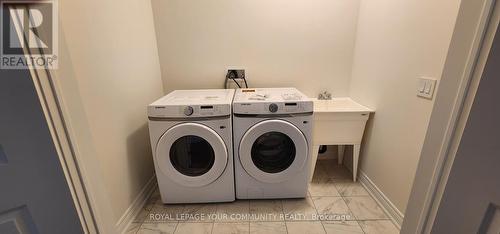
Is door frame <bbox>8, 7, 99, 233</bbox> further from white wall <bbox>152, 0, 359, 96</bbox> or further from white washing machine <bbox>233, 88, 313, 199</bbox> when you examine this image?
white wall <bbox>152, 0, 359, 96</bbox>

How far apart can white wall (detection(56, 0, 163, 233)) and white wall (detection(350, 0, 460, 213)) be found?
1.59 meters

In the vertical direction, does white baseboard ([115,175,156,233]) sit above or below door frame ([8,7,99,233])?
below

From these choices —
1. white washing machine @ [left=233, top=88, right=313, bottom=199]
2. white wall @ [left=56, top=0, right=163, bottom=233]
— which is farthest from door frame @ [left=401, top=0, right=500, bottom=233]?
white wall @ [left=56, top=0, right=163, bottom=233]

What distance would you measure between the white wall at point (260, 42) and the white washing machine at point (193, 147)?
0.51 metres

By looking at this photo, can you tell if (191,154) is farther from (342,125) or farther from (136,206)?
(342,125)

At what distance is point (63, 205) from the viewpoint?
61cm

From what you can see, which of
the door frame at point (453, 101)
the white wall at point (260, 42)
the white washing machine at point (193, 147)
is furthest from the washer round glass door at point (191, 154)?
the door frame at point (453, 101)

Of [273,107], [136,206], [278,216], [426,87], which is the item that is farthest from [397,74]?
[136,206]

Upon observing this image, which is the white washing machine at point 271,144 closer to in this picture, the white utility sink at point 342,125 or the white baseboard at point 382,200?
the white utility sink at point 342,125

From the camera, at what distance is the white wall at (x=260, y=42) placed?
1965mm

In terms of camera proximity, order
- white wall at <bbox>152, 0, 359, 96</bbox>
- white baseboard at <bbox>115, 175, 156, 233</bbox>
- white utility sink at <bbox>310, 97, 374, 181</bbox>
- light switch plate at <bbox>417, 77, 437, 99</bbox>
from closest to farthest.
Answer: light switch plate at <bbox>417, 77, 437, 99</bbox>, white baseboard at <bbox>115, 175, 156, 233</bbox>, white utility sink at <bbox>310, 97, 374, 181</bbox>, white wall at <bbox>152, 0, 359, 96</bbox>

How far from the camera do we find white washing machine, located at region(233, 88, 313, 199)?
151 cm

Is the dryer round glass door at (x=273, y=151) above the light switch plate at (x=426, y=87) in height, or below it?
below

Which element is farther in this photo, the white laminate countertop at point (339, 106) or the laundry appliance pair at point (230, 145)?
the white laminate countertop at point (339, 106)
